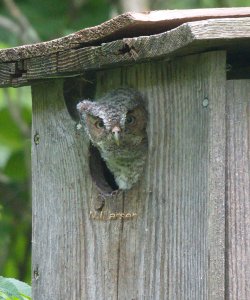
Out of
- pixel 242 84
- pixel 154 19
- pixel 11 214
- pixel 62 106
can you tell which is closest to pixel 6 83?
pixel 62 106

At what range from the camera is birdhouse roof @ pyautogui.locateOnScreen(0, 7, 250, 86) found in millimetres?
2918

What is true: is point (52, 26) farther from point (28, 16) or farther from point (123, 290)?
point (123, 290)

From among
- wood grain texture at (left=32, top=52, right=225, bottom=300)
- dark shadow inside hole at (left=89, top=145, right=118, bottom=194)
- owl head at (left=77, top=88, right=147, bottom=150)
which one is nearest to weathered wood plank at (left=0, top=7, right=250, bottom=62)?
wood grain texture at (left=32, top=52, right=225, bottom=300)

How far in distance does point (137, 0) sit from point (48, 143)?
2.93 meters

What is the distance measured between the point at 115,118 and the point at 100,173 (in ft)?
1.11

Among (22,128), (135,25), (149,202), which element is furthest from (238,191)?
(22,128)

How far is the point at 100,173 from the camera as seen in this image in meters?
3.81

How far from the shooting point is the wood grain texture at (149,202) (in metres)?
3.06

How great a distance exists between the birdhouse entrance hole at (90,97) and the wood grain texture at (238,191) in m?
0.76

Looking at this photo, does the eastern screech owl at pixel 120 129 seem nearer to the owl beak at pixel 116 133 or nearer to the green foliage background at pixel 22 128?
the owl beak at pixel 116 133

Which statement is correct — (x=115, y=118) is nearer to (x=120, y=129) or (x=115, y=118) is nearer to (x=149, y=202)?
(x=120, y=129)

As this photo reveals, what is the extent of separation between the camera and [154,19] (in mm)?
3184

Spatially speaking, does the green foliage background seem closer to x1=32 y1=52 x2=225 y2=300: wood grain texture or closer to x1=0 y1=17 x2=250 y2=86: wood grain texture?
x1=32 y1=52 x2=225 y2=300: wood grain texture

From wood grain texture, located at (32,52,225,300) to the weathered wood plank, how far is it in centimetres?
14
